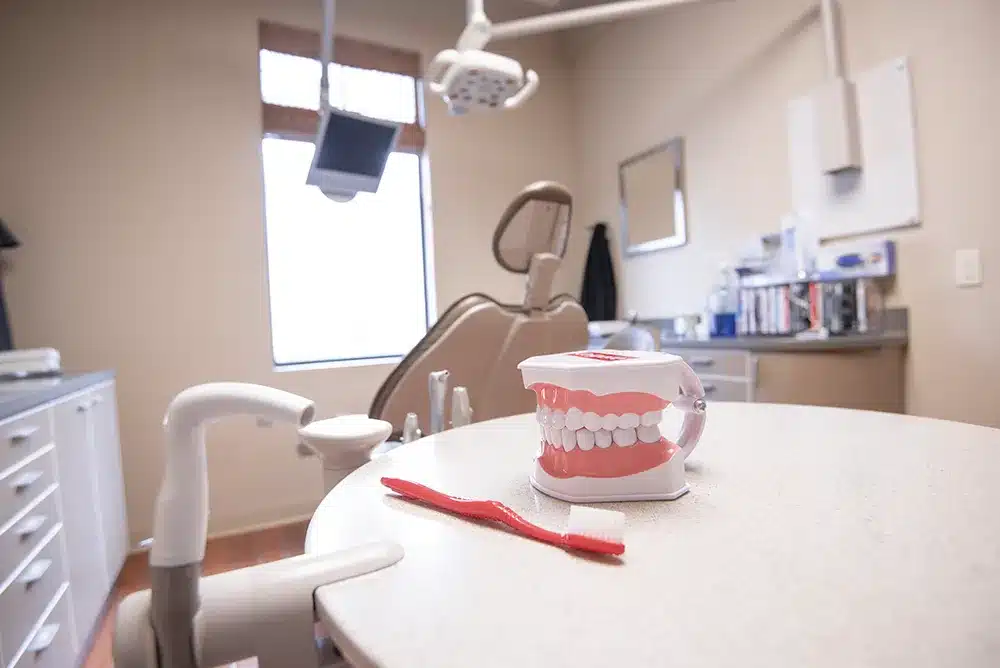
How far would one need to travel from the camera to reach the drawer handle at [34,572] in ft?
4.45

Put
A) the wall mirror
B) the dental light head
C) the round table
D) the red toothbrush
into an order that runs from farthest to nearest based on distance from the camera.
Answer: the wall mirror < the dental light head < the red toothbrush < the round table

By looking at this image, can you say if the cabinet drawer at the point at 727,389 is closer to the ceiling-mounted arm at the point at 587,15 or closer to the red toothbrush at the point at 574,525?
the ceiling-mounted arm at the point at 587,15

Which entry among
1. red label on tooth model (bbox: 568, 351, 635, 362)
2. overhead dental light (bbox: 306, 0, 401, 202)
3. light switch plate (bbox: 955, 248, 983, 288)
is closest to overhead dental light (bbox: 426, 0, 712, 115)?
overhead dental light (bbox: 306, 0, 401, 202)

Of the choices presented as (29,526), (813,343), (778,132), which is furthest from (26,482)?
(778,132)

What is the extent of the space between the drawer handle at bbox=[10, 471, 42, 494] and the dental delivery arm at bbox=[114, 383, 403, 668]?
1312mm

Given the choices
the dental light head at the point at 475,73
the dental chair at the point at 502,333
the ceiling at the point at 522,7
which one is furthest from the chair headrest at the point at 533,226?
the ceiling at the point at 522,7

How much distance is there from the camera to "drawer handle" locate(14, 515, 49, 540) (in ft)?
4.47

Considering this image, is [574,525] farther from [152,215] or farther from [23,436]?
[152,215]

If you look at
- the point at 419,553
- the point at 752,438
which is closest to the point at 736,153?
the point at 752,438

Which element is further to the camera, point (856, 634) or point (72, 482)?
point (72, 482)

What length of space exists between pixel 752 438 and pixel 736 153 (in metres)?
2.74

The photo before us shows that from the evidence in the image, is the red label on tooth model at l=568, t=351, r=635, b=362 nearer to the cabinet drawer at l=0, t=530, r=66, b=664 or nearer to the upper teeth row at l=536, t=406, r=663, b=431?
the upper teeth row at l=536, t=406, r=663, b=431

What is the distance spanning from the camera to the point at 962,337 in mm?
2213

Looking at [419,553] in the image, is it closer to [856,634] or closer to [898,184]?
[856,634]
